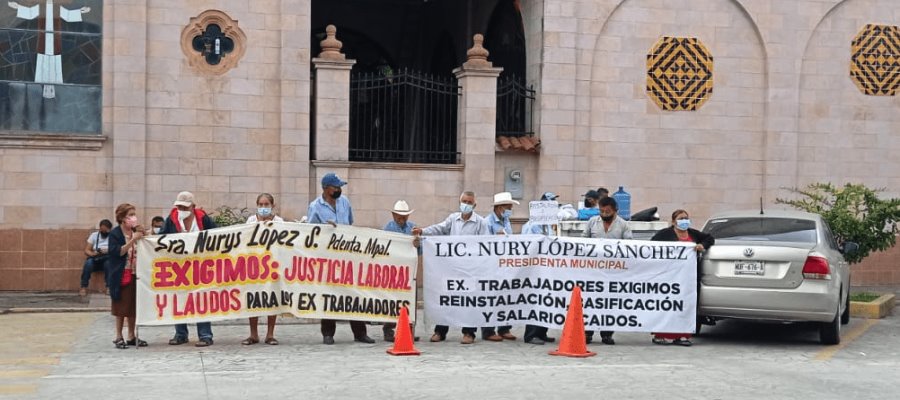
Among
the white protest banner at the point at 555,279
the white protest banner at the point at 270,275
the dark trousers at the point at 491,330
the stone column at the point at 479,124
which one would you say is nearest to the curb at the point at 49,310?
the white protest banner at the point at 270,275

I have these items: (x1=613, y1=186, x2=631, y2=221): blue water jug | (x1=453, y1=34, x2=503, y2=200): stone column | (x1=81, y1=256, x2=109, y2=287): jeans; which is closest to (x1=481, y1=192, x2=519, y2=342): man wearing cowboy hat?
(x1=613, y1=186, x2=631, y2=221): blue water jug

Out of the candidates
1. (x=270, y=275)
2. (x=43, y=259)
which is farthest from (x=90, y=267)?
(x=270, y=275)

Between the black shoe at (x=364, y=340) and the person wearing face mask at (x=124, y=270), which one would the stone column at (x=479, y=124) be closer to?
the black shoe at (x=364, y=340)

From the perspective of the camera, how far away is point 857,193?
17812mm

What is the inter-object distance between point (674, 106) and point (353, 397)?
12.4 metres

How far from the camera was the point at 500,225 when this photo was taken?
14.0 m

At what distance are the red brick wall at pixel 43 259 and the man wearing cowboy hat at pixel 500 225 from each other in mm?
6884

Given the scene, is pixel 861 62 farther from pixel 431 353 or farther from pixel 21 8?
pixel 21 8

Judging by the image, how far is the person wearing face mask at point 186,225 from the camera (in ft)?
42.3

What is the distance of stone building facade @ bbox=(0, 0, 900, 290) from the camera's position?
18.2m

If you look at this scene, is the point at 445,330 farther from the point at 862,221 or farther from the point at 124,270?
the point at 862,221

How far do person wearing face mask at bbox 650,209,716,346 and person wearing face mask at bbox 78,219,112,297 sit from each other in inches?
323

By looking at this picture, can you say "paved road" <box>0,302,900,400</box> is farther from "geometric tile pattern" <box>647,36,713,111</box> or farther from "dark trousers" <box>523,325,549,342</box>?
"geometric tile pattern" <box>647,36,713,111</box>

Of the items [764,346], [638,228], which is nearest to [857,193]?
[638,228]
